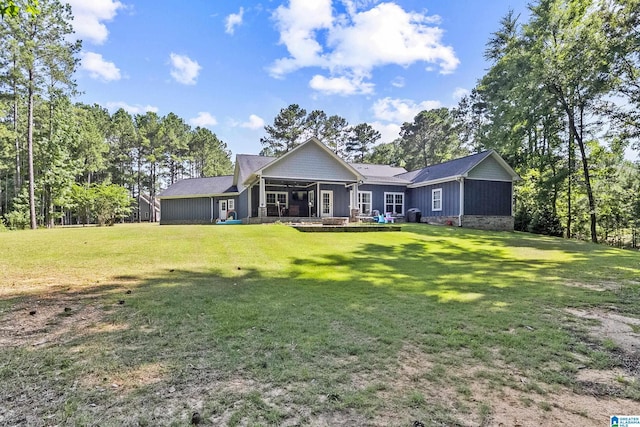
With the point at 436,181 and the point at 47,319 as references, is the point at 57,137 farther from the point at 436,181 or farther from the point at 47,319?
the point at 47,319

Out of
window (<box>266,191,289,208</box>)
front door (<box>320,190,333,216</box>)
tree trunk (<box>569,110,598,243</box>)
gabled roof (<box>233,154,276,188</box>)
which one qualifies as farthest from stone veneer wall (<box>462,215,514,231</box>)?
gabled roof (<box>233,154,276,188</box>)

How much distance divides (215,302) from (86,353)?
1.69 metres

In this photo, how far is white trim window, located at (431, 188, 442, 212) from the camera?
69.1ft

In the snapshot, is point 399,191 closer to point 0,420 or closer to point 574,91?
point 574,91

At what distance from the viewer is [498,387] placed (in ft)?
8.00

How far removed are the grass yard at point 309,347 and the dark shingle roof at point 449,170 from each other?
45.7ft

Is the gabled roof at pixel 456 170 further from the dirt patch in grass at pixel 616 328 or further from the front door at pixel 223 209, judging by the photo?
the dirt patch in grass at pixel 616 328

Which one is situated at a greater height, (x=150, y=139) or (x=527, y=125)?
(x=150, y=139)

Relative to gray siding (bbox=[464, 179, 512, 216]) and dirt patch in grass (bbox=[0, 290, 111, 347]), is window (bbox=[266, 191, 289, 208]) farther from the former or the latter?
dirt patch in grass (bbox=[0, 290, 111, 347])

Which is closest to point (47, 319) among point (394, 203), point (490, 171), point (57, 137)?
point (490, 171)

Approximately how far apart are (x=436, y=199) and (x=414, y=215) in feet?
6.36

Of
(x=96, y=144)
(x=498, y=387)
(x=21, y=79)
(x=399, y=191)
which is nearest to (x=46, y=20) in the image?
(x=21, y=79)

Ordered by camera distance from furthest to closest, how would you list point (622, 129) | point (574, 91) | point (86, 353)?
1. point (574, 91)
2. point (622, 129)
3. point (86, 353)

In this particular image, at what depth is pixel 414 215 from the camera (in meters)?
22.6
